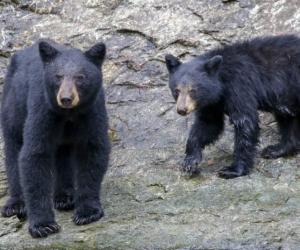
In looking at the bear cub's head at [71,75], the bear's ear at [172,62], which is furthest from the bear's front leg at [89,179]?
the bear's ear at [172,62]

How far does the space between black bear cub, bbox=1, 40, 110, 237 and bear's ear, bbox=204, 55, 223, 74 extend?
147 centimetres

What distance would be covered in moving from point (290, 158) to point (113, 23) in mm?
3852

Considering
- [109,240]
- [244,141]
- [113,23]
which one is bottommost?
[109,240]

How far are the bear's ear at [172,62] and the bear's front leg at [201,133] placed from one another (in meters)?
0.59

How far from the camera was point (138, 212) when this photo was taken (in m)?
9.26

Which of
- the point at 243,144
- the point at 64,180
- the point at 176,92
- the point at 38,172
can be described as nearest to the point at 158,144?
the point at 176,92

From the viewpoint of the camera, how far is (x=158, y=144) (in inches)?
428

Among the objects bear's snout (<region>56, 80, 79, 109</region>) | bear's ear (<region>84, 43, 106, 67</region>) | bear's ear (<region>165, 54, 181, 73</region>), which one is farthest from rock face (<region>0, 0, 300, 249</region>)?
bear's ear (<region>84, 43, 106, 67</region>)

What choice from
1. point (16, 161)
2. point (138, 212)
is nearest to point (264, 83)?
point (138, 212)

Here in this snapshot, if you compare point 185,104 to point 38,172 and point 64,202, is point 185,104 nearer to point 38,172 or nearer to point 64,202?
point 64,202

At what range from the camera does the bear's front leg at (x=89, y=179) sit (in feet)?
30.0

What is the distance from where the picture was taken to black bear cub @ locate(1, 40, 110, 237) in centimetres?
882

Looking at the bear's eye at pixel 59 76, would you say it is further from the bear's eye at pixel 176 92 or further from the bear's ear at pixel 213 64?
the bear's ear at pixel 213 64

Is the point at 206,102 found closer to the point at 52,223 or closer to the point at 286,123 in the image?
the point at 286,123
